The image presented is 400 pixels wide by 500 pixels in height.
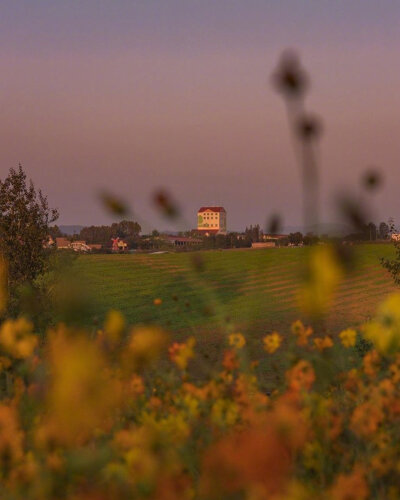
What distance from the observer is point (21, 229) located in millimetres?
21188

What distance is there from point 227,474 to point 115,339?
2444mm

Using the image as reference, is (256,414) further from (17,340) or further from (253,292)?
(253,292)

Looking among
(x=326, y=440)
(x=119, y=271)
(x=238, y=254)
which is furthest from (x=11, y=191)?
(x=238, y=254)

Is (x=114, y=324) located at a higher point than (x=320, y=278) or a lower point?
lower

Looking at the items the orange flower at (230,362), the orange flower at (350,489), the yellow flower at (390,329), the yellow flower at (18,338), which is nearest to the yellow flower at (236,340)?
the orange flower at (230,362)

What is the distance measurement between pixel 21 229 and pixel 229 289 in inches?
1255

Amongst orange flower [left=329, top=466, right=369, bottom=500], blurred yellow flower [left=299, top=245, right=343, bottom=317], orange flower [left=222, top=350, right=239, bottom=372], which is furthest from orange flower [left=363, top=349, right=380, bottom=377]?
orange flower [left=329, top=466, right=369, bottom=500]

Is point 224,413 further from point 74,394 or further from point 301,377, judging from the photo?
point 74,394

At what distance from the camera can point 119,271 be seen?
210ft

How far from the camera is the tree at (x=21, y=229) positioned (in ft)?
68.1

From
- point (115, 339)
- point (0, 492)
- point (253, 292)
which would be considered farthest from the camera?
point (253, 292)

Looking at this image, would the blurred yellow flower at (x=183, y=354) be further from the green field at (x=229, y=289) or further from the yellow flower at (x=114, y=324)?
the green field at (x=229, y=289)

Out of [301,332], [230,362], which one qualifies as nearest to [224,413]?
[230,362]

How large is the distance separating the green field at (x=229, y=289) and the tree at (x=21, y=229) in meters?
8.26
